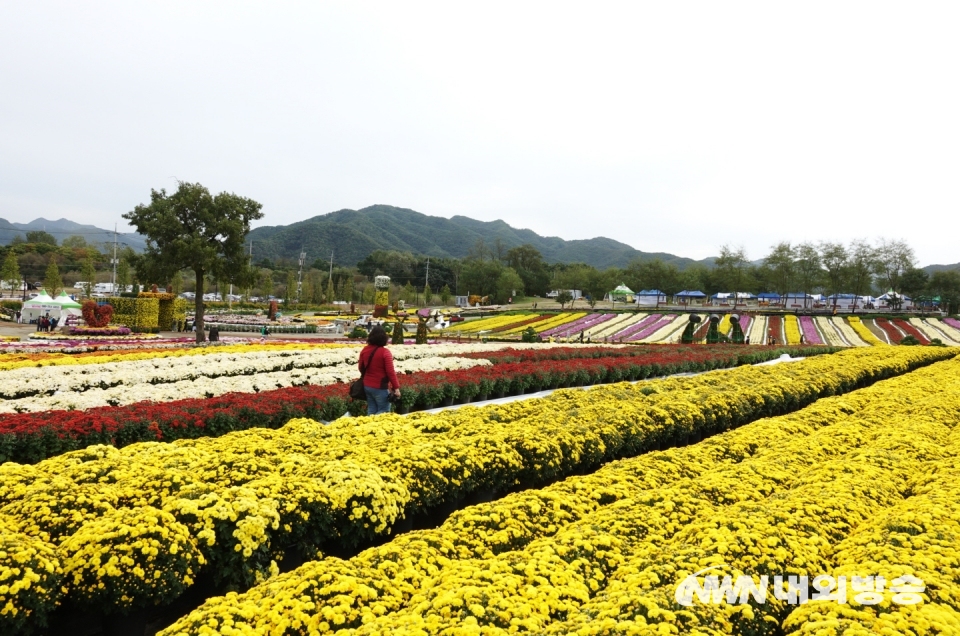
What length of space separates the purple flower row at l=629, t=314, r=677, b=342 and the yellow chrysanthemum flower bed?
34044 mm

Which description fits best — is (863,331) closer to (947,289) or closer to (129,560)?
(947,289)

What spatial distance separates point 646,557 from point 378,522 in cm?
195

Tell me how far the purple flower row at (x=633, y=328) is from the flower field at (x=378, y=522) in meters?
33.7

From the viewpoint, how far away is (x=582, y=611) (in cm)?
286

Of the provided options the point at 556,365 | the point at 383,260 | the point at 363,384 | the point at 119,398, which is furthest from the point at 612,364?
the point at 383,260

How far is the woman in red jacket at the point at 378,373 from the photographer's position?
26.1ft

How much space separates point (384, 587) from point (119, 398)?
7739 millimetres

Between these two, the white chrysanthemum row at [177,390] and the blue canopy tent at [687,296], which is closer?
the white chrysanthemum row at [177,390]

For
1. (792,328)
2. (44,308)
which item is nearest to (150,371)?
(44,308)

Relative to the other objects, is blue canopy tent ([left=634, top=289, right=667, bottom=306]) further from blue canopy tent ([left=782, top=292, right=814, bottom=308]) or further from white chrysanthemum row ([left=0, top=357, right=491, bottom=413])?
white chrysanthemum row ([left=0, top=357, right=491, bottom=413])

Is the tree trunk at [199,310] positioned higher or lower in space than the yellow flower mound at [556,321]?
higher

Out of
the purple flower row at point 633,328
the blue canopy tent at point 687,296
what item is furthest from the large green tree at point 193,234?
the blue canopy tent at point 687,296

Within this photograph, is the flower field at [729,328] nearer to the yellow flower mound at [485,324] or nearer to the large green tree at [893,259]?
the yellow flower mound at [485,324]

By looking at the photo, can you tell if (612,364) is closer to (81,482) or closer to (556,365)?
(556,365)
